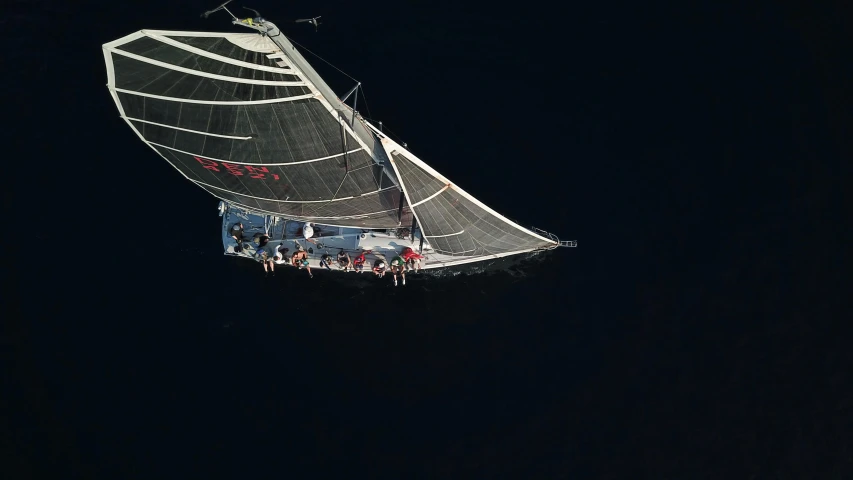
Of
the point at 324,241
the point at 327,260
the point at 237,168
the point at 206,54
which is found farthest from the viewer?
the point at 324,241

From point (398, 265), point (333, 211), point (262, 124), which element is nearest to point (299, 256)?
point (333, 211)

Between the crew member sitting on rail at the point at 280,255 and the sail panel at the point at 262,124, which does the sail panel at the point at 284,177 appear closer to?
the sail panel at the point at 262,124

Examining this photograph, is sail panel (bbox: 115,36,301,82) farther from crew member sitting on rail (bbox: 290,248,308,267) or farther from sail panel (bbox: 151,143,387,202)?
crew member sitting on rail (bbox: 290,248,308,267)

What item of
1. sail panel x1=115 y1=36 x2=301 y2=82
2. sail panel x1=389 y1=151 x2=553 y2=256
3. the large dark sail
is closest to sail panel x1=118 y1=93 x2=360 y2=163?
sail panel x1=115 y1=36 x2=301 y2=82

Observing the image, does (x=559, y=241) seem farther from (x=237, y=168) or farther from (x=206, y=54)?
(x=206, y=54)

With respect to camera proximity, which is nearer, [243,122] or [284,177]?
[243,122]
